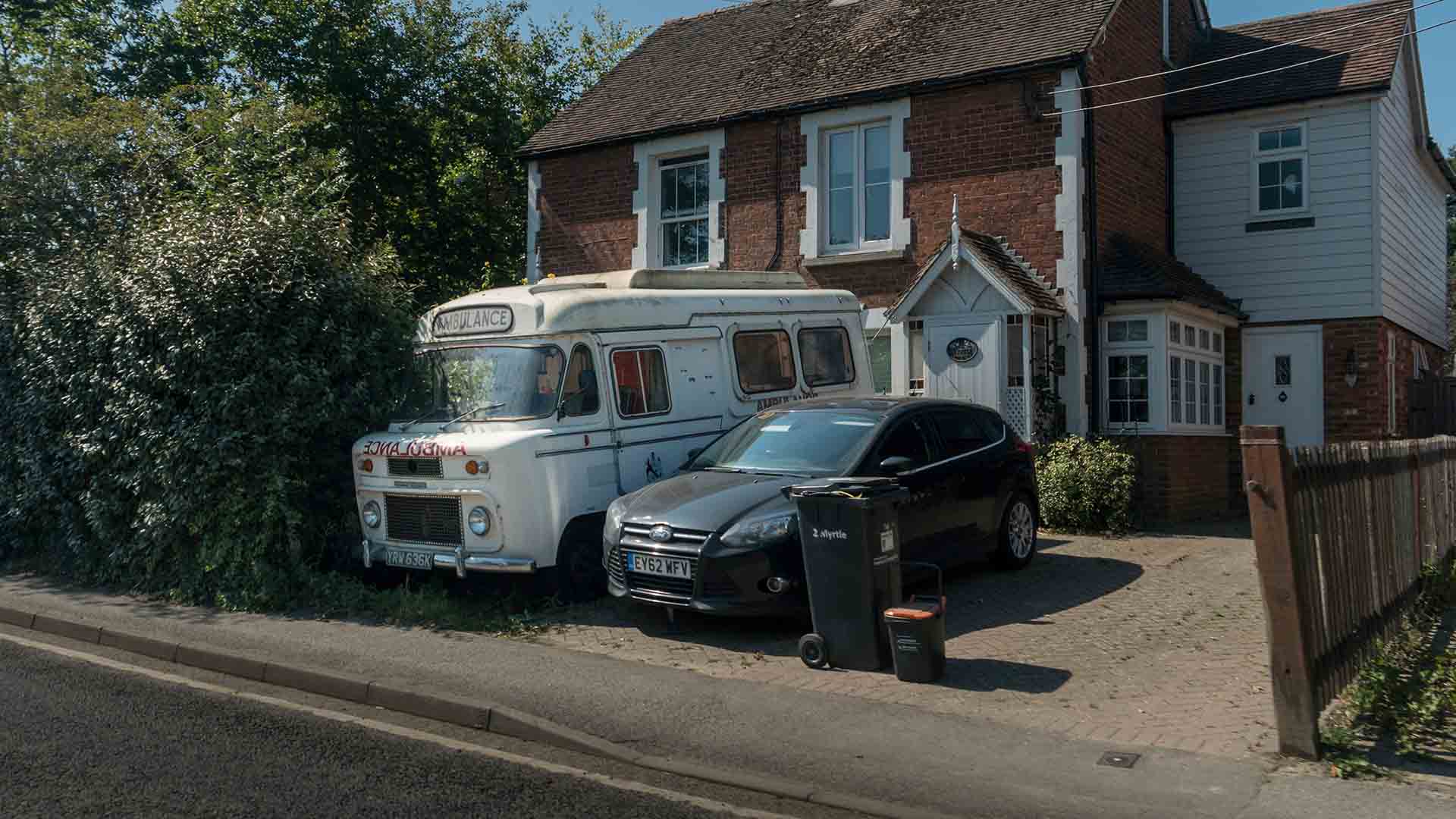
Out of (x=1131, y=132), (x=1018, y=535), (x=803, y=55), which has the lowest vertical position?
(x=1018, y=535)

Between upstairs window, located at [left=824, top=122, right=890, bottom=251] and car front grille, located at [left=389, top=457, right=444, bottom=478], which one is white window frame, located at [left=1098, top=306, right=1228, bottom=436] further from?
car front grille, located at [left=389, top=457, right=444, bottom=478]

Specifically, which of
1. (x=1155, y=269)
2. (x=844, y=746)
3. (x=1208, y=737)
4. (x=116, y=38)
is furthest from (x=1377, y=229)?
(x=116, y=38)

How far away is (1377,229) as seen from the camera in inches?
666

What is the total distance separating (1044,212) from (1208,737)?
34.2 ft

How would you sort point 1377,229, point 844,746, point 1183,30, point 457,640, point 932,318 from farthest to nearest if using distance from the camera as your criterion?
point 1183,30, point 1377,229, point 932,318, point 457,640, point 844,746

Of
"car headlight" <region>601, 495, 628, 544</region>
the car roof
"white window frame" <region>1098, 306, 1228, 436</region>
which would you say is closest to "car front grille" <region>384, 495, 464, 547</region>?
"car headlight" <region>601, 495, 628, 544</region>

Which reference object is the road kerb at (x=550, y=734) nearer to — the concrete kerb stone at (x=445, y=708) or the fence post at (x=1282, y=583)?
the concrete kerb stone at (x=445, y=708)

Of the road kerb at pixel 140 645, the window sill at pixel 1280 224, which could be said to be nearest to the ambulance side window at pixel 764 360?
the road kerb at pixel 140 645

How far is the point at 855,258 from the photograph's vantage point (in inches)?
663

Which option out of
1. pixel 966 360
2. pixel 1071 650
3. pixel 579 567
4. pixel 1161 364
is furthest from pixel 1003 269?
pixel 1071 650

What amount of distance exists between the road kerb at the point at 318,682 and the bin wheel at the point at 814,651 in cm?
282

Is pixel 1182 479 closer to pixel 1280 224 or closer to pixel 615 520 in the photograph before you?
pixel 1280 224

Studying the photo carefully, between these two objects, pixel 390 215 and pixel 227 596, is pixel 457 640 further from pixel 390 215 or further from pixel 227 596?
pixel 390 215

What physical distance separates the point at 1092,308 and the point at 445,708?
11.3 m
